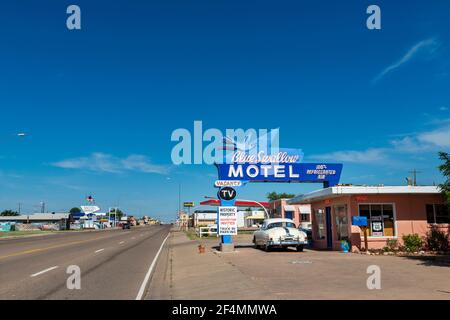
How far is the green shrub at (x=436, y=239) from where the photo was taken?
71.2 feet

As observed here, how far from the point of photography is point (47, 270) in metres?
15.6

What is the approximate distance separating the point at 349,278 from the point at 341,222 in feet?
39.9

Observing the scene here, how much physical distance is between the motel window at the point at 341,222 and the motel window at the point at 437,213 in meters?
4.00

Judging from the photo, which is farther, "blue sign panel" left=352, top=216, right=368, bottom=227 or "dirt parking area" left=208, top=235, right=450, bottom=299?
"blue sign panel" left=352, top=216, right=368, bottom=227

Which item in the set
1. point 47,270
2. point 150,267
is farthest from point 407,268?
point 47,270

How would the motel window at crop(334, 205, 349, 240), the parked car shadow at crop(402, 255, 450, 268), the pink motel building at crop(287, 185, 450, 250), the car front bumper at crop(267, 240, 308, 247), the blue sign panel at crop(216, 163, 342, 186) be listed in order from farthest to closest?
the blue sign panel at crop(216, 163, 342, 186), the motel window at crop(334, 205, 349, 240), the car front bumper at crop(267, 240, 308, 247), the pink motel building at crop(287, 185, 450, 250), the parked car shadow at crop(402, 255, 450, 268)

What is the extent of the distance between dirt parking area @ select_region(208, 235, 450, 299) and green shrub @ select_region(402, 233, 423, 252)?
127 inches

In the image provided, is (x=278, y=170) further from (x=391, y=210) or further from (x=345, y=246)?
(x=391, y=210)

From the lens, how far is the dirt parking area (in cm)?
988

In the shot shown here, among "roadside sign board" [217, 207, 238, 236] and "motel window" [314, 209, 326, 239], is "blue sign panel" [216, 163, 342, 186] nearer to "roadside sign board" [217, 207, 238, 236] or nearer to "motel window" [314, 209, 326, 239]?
"motel window" [314, 209, 326, 239]

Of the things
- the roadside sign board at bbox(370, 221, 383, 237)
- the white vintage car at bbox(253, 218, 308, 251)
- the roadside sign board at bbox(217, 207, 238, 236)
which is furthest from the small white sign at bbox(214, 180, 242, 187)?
the roadside sign board at bbox(370, 221, 383, 237)

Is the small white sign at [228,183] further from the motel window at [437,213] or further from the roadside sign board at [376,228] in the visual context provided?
the motel window at [437,213]
